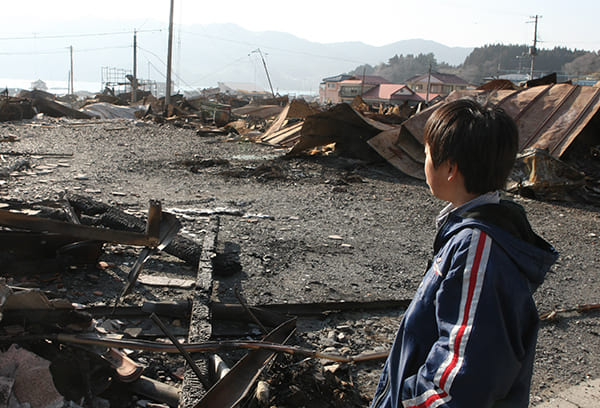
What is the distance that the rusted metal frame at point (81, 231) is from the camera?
370 centimetres

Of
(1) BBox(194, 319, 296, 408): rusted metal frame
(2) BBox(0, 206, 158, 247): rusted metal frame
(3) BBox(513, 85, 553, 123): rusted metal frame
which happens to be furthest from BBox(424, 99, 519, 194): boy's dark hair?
(3) BBox(513, 85, 553, 123): rusted metal frame

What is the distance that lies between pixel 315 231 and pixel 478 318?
4665mm

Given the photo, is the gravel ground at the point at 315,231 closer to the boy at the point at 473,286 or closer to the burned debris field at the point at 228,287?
the burned debris field at the point at 228,287

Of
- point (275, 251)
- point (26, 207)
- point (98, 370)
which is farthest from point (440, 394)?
point (26, 207)

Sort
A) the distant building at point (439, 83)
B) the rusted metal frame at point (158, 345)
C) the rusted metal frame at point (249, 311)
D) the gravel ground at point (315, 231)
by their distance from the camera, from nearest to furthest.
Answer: the rusted metal frame at point (158, 345) < the rusted metal frame at point (249, 311) < the gravel ground at point (315, 231) < the distant building at point (439, 83)

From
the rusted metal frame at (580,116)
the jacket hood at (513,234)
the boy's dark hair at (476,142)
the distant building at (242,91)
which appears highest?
the distant building at (242,91)

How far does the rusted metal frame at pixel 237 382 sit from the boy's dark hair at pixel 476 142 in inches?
59.8

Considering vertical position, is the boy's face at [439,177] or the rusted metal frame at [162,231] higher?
the boy's face at [439,177]

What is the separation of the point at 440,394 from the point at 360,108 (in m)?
18.6

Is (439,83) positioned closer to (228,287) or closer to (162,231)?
(228,287)

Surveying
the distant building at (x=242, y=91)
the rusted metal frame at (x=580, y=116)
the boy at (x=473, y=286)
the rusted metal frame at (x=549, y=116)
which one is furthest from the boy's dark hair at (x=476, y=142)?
the distant building at (x=242, y=91)

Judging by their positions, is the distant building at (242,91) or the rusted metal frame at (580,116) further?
the distant building at (242,91)

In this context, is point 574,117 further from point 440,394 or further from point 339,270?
point 440,394

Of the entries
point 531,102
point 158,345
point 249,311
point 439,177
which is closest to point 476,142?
point 439,177
